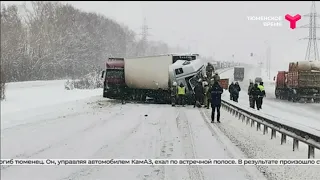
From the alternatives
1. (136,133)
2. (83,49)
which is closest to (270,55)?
(136,133)

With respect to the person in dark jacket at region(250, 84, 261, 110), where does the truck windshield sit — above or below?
above

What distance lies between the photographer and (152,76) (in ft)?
71.6

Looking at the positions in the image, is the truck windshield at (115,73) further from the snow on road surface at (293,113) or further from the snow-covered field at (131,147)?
the snow on road surface at (293,113)

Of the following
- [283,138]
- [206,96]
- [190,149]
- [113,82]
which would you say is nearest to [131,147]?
[190,149]

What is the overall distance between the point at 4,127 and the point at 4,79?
12867 mm

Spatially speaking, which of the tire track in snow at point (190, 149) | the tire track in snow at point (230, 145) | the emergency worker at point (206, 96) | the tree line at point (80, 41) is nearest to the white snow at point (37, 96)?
the emergency worker at point (206, 96)

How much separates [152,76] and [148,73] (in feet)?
1.62

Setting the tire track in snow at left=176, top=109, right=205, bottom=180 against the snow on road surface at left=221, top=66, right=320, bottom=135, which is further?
the tire track in snow at left=176, top=109, right=205, bottom=180

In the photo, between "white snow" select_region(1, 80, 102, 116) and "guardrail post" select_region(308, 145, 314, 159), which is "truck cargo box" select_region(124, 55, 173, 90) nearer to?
"white snow" select_region(1, 80, 102, 116)

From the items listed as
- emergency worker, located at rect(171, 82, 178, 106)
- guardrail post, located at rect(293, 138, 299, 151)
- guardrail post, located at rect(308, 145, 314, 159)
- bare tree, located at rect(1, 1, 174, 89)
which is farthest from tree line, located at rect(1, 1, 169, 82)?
emergency worker, located at rect(171, 82, 178, 106)

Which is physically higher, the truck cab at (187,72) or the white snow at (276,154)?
the truck cab at (187,72)

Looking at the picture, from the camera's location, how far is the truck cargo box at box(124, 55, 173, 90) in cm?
2036

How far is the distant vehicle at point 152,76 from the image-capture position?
20820 mm

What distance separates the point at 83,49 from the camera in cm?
1074
